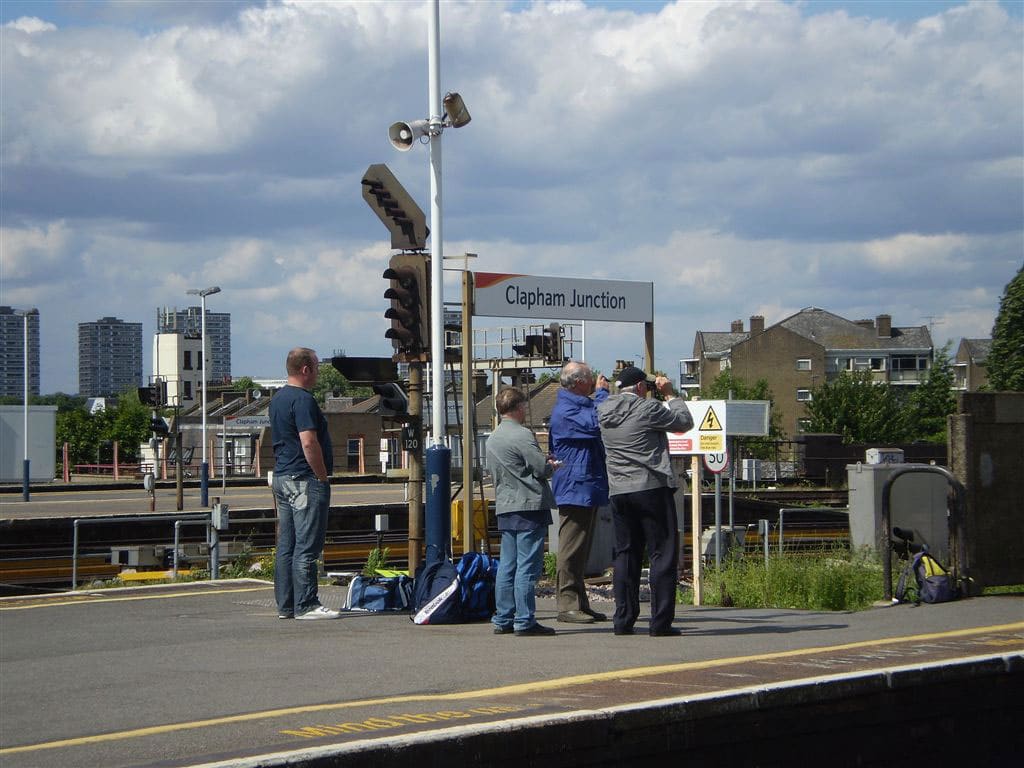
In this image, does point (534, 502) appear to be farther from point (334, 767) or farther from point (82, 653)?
point (334, 767)

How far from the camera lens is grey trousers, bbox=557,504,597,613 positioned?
941cm

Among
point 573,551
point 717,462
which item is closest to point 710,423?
point 717,462

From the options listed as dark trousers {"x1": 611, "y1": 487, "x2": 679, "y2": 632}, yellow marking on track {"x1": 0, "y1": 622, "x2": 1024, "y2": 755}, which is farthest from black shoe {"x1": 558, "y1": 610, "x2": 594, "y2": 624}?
yellow marking on track {"x1": 0, "y1": 622, "x2": 1024, "y2": 755}

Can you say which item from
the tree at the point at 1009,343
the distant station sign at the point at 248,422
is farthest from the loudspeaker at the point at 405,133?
the distant station sign at the point at 248,422

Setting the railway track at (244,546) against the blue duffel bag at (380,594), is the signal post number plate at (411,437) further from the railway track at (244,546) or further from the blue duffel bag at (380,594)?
the railway track at (244,546)

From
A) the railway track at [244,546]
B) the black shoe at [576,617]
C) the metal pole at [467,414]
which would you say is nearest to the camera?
the black shoe at [576,617]

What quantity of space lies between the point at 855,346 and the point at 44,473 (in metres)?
83.7

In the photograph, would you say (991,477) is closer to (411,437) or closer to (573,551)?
(573,551)

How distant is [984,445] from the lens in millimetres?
10922

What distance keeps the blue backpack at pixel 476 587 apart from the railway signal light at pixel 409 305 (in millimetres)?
2879

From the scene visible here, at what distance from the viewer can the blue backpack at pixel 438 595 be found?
9859 millimetres

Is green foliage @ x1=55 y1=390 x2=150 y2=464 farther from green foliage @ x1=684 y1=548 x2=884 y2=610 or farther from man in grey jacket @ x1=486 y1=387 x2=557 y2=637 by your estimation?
man in grey jacket @ x1=486 y1=387 x2=557 y2=637

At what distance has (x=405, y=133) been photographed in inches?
530

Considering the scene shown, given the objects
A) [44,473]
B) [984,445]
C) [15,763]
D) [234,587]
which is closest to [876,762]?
[15,763]
